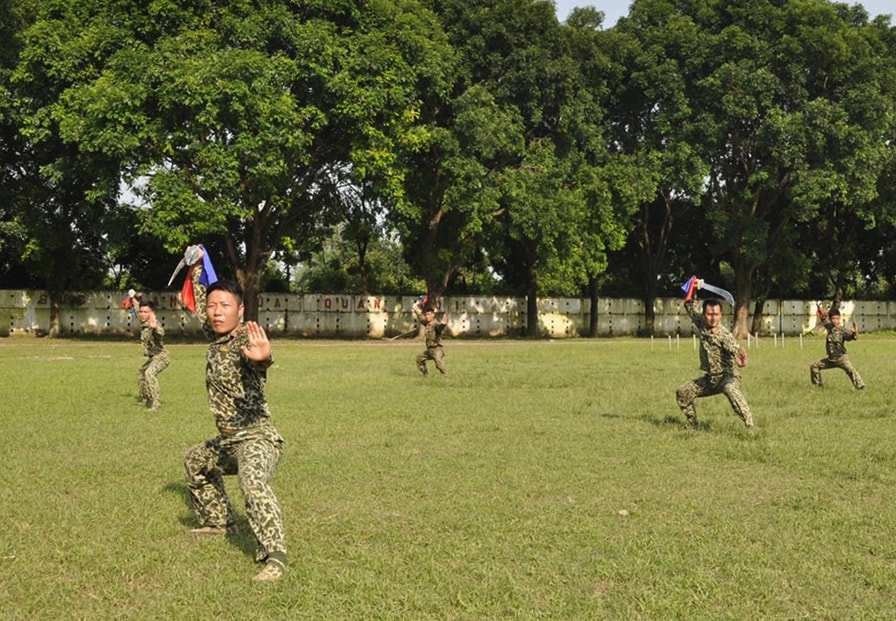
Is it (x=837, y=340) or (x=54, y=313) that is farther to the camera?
(x=54, y=313)

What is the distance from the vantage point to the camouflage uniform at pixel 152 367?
15.1m

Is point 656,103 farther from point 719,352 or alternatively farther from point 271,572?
point 271,572

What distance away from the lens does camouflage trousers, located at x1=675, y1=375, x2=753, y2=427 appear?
12.3m

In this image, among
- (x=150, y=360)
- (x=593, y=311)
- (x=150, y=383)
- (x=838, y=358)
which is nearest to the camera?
(x=150, y=383)

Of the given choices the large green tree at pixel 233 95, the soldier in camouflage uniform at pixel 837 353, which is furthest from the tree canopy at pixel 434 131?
the soldier in camouflage uniform at pixel 837 353

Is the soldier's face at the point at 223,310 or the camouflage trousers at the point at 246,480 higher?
the soldier's face at the point at 223,310

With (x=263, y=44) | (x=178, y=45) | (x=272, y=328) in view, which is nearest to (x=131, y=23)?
(x=178, y=45)

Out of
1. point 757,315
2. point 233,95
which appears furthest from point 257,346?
point 757,315

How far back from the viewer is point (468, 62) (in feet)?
130

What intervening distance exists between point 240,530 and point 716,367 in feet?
25.2

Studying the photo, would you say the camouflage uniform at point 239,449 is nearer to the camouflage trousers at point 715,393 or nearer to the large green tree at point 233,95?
the camouflage trousers at point 715,393

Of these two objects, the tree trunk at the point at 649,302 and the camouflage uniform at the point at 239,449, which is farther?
the tree trunk at the point at 649,302

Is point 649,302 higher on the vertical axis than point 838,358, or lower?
higher

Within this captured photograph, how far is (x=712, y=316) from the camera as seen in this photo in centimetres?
1248
